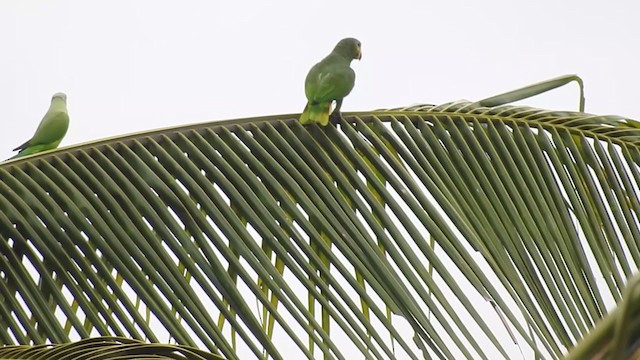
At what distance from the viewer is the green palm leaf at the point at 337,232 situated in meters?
1.60

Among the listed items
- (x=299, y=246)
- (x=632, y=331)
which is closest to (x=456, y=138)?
(x=299, y=246)

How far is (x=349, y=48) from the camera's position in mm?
2562

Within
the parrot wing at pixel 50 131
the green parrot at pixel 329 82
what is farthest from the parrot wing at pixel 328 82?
the parrot wing at pixel 50 131

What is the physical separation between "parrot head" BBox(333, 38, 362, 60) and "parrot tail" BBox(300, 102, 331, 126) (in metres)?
0.37

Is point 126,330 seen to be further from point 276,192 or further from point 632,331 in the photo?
point 632,331

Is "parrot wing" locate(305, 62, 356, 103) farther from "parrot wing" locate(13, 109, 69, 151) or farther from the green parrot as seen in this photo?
"parrot wing" locate(13, 109, 69, 151)

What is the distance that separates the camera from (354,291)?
1766mm

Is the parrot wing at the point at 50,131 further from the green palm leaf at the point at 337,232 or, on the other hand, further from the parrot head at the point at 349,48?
the parrot head at the point at 349,48

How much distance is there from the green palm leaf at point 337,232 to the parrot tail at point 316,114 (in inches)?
0.8

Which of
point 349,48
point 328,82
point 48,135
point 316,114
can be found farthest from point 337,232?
point 48,135

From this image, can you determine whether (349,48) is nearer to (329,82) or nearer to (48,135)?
(329,82)

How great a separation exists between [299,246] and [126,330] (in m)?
0.40

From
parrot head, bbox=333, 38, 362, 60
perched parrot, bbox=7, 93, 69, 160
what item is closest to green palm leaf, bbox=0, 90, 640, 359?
parrot head, bbox=333, 38, 362, 60

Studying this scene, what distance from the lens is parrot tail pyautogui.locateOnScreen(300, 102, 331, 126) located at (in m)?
2.17
